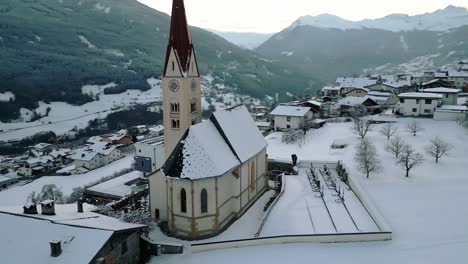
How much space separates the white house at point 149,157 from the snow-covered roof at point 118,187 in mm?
1883

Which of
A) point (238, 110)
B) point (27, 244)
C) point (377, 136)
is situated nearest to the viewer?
point (27, 244)

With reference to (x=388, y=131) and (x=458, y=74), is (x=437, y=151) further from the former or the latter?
(x=458, y=74)

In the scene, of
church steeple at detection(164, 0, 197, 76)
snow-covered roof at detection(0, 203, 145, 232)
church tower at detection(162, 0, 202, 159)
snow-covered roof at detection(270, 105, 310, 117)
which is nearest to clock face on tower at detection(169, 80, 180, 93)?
church tower at detection(162, 0, 202, 159)

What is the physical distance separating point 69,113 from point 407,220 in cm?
15710

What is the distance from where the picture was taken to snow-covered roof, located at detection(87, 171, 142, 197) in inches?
2297

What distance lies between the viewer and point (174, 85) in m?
37.3

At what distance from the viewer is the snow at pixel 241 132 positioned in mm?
36375

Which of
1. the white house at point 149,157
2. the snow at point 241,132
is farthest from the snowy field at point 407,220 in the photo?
the white house at point 149,157

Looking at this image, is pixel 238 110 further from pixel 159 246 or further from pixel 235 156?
pixel 159 246

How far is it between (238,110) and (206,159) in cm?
1054

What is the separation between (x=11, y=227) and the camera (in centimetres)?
2425

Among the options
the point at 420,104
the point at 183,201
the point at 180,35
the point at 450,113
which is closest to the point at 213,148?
the point at 183,201

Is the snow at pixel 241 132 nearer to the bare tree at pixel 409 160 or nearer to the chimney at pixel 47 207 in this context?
the chimney at pixel 47 207

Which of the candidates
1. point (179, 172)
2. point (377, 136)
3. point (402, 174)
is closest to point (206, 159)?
point (179, 172)
